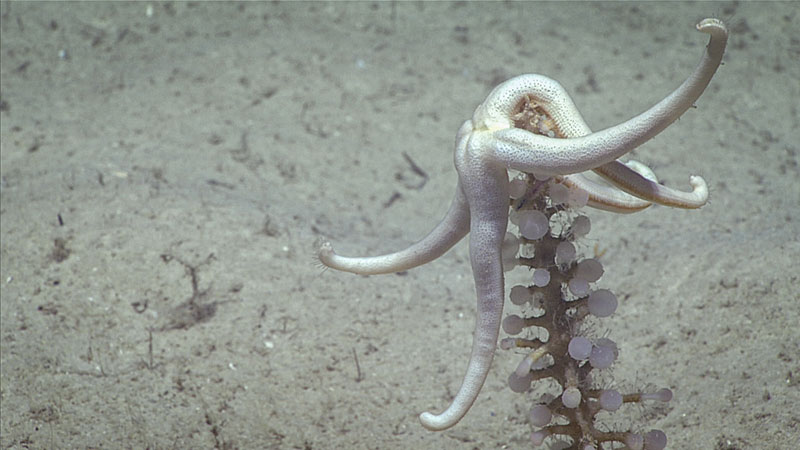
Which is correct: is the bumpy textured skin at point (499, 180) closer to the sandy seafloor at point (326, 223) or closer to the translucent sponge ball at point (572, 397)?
the translucent sponge ball at point (572, 397)

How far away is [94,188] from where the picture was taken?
4477 millimetres

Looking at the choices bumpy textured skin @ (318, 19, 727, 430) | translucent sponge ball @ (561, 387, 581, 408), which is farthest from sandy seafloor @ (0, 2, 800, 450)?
bumpy textured skin @ (318, 19, 727, 430)

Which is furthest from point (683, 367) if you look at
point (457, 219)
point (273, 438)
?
point (273, 438)

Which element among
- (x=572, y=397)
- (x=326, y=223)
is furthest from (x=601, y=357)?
(x=326, y=223)

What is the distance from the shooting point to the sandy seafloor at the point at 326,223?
3.11 m

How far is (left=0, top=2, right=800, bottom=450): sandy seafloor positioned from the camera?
10.2 feet

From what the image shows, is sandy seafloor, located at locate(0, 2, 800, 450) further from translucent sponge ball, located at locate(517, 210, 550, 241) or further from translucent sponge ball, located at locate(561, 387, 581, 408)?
translucent sponge ball, located at locate(517, 210, 550, 241)

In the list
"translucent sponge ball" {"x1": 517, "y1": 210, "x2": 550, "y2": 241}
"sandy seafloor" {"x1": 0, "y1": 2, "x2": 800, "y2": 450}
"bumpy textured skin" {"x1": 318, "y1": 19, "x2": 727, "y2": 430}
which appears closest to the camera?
"bumpy textured skin" {"x1": 318, "y1": 19, "x2": 727, "y2": 430}

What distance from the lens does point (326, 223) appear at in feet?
15.5

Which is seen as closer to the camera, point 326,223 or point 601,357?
point 601,357

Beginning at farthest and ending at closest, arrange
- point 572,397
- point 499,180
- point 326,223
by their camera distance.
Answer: point 326,223 < point 572,397 < point 499,180

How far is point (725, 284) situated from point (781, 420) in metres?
1.03

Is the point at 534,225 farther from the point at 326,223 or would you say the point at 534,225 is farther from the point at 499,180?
the point at 326,223

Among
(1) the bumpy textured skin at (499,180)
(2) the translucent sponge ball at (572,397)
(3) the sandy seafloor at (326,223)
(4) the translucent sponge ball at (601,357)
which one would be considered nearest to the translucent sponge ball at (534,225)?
(1) the bumpy textured skin at (499,180)
